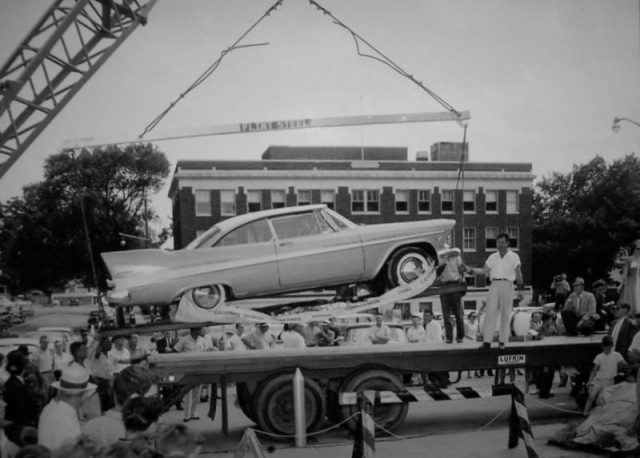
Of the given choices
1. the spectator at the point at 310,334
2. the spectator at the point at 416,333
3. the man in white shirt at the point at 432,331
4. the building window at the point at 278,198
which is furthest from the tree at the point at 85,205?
the man in white shirt at the point at 432,331

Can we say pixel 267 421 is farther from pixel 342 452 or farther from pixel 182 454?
pixel 182 454

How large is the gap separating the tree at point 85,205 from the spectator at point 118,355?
7417mm

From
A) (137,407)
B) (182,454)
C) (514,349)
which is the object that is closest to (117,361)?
(514,349)

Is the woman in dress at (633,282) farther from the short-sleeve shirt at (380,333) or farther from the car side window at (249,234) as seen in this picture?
the car side window at (249,234)

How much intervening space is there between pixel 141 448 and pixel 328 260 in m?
6.62

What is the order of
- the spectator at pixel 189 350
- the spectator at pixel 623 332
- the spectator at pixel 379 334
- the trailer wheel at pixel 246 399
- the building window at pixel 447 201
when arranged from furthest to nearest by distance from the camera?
the building window at pixel 447 201 → the spectator at pixel 379 334 → the spectator at pixel 189 350 → the spectator at pixel 623 332 → the trailer wheel at pixel 246 399

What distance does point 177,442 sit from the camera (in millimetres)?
4074

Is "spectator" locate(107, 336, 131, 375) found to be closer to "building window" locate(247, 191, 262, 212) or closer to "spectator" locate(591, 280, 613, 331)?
"spectator" locate(591, 280, 613, 331)

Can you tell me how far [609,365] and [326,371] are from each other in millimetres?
4376

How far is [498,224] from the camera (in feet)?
120

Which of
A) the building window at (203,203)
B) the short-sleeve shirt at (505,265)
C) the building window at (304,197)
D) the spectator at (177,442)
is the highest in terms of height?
the building window at (304,197)

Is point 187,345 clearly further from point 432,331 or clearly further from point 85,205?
point 85,205

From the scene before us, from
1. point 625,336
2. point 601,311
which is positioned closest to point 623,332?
point 625,336

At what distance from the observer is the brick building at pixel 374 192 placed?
30.7 m
